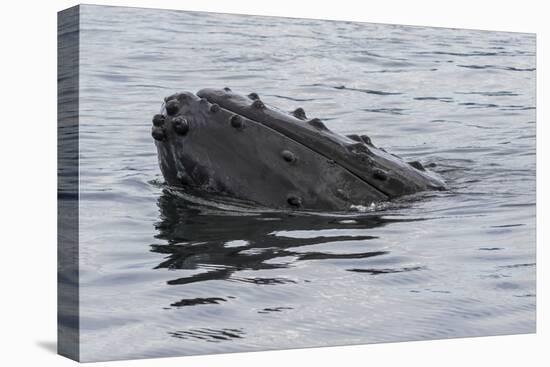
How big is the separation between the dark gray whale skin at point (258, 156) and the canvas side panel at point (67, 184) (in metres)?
0.91

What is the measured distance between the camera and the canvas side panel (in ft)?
41.9

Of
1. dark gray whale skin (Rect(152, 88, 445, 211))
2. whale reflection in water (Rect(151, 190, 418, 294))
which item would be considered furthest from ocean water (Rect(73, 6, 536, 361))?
dark gray whale skin (Rect(152, 88, 445, 211))

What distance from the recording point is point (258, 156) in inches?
519

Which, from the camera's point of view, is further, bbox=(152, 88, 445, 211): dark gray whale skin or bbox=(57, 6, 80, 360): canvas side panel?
bbox=(152, 88, 445, 211): dark gray whale skin

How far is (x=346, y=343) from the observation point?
1402 cm

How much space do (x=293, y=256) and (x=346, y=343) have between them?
1225 mm

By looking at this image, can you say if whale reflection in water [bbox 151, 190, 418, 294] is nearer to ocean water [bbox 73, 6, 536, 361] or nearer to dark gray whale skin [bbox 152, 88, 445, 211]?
ocean water [bbox 73, 6, 536, 361]

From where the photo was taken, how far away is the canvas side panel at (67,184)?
12.8 meters

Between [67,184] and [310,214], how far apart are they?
2501 mm

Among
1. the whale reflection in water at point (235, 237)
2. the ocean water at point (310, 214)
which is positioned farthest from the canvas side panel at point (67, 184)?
the whale reflection in water at point (235, 237)

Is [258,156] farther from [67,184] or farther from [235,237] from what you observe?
[67,184]

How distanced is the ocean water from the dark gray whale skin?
0.24 meters

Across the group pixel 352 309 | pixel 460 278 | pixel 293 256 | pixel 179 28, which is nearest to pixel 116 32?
pixel 179 28

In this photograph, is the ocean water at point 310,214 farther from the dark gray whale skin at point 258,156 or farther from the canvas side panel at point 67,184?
the dark gray whale skin at point 258,156
